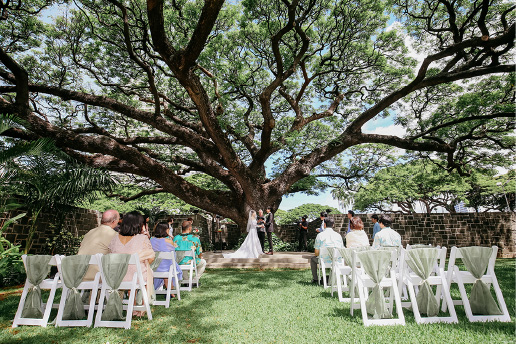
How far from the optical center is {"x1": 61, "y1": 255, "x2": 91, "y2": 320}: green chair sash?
10.3 ft

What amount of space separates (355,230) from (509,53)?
803 cm

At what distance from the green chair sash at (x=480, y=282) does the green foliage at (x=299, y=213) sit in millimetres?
19754

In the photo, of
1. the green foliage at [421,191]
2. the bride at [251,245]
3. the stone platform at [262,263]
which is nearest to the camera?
the stone platform at [262,263]

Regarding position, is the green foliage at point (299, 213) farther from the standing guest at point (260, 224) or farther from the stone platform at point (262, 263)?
the stone platform at point (262, 263)

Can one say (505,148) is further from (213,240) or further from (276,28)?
(213,240)

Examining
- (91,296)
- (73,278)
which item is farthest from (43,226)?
(91,296)

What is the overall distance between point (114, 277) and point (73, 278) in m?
0.48

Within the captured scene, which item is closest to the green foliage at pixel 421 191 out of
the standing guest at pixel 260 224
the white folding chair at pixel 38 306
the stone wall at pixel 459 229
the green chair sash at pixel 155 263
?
the stone wall at pixel 459 229

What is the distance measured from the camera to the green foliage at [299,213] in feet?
75.1

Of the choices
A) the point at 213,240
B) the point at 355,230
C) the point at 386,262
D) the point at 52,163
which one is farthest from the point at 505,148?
the point at 52,163

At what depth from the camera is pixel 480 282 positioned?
3.09 m

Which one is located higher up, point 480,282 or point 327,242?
point 327,242

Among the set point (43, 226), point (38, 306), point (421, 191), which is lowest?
point (38, 306)

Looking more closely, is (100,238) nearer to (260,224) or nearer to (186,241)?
(186,241)
